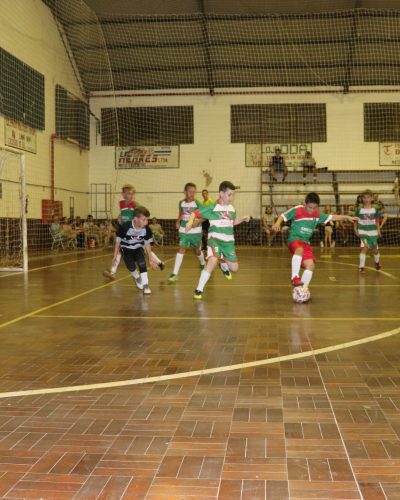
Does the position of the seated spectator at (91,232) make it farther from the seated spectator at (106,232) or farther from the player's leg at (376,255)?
the player's leg at (376,255)

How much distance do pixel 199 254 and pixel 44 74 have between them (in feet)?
48.8

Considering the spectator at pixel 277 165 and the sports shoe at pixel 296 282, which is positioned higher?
the spectator at pixel 277 165

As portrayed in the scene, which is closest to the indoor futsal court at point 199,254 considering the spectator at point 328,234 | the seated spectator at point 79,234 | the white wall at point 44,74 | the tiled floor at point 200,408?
the tiled floor at point 200,408

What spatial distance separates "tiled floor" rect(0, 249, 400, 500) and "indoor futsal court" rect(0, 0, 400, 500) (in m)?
0.02

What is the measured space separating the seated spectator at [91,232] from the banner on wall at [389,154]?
1399 centimetres

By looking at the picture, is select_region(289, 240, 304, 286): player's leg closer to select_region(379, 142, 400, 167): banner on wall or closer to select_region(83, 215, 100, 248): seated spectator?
select_region(83, 215, 100, 248): seated spectator

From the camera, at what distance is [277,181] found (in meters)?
28.2

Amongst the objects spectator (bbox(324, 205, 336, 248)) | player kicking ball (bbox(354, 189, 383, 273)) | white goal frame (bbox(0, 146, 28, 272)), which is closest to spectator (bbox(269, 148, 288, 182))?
spectator (bbox(324, 205, 336, 248))

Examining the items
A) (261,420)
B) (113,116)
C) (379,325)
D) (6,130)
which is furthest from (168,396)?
(113,116)

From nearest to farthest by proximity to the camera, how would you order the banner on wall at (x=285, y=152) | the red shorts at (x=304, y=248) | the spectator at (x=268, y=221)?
the red shorts at (x=304, y=248) < the spectator at (x=268, y=221) < the banner on wall at (x=285, y=152)

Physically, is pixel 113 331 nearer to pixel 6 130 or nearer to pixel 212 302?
pixel 212 302

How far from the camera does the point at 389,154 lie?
27969 millimetres

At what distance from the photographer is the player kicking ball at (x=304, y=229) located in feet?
30.8

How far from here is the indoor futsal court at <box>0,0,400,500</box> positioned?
318 cm
